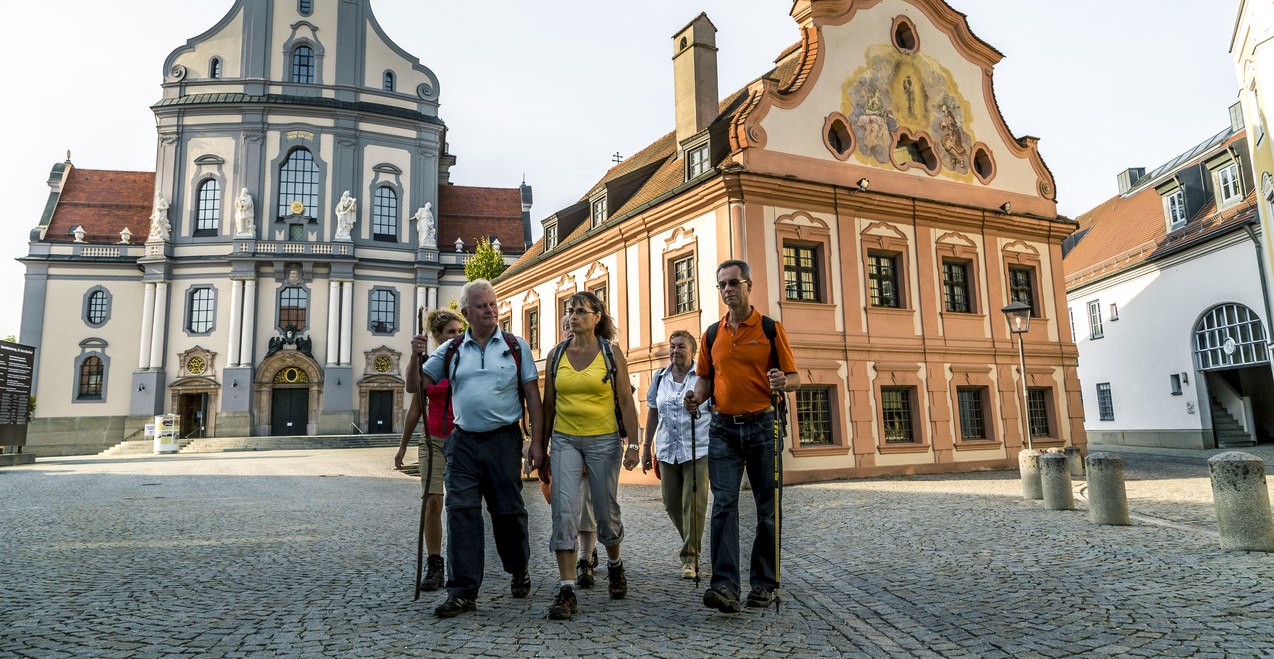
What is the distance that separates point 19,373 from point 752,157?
74.9ft

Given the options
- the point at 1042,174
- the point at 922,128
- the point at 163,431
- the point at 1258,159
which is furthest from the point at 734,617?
the point at 163,431

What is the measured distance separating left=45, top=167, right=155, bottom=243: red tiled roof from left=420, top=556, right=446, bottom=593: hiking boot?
46.4 metres

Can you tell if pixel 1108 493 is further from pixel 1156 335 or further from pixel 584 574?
pixel 1156 335

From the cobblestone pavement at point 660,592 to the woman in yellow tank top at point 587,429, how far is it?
521 mm

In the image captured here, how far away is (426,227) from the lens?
44219 mm

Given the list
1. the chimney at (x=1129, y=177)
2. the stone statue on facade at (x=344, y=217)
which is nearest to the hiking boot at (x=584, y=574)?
the chimney at (x=1129, y=177)

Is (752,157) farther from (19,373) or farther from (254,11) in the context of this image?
(254,11)

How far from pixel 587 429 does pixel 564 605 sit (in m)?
1.11

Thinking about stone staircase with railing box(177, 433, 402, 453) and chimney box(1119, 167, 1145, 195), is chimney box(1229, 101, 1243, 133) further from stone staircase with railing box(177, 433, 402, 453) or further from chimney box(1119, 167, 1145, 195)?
stone staircase with railing box(177, 433, 402, 453)

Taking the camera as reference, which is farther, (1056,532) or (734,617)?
(1056,532)

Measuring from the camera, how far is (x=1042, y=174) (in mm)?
20641

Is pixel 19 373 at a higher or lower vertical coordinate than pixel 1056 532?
higher

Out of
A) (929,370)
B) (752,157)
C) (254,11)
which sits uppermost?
(254,11)

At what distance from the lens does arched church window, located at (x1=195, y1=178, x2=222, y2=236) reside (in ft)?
137
